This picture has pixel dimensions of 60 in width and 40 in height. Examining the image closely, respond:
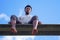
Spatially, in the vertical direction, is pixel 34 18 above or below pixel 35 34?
above

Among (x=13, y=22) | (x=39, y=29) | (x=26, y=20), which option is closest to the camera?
(x=39, y=29)

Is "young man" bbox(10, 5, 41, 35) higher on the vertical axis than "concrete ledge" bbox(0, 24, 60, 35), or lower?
higher

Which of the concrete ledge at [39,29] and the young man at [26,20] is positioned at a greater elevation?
the young man at [26,20]

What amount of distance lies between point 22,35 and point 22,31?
0.10 meters

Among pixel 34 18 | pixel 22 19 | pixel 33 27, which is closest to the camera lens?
pixel 33 27

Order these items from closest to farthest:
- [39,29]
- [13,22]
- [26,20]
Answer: [39,29], [13,22], [26,20]

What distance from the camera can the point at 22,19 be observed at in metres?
5.75

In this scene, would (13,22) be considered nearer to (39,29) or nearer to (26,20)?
(39,29)

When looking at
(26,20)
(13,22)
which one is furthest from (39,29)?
(26,20)

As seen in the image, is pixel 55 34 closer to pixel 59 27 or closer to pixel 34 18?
pixel 59 27

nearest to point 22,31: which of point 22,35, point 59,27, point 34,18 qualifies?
point 22,35

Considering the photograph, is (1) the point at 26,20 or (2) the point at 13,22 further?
(1) the point at 26,20

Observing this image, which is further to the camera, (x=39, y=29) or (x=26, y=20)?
(x=26, y=20)

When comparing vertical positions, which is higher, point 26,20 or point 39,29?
point 26,20
